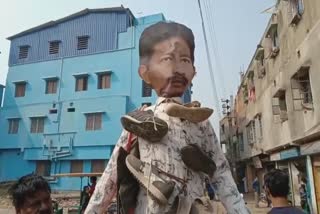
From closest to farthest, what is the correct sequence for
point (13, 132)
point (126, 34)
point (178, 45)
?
point (178, 45) < point (126, 34) < point (13, 132)

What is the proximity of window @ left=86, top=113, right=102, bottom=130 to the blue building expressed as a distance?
6 centimetres

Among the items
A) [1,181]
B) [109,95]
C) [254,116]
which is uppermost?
[109,95]

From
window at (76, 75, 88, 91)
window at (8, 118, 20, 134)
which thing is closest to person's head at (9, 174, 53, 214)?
window at (76, 75, 88, 91)

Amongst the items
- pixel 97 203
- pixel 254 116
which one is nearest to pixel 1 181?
pixel 254 116

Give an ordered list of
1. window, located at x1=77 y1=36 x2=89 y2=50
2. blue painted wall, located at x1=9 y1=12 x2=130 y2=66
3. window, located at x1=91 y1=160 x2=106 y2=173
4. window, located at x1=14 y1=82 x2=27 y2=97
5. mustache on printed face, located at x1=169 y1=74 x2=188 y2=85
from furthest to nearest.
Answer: window, located at x1=14 y1=82 x2=27 y2=97 < window, located at x1=77 y1=36 x2=89 y2=50 < blue painted wall, located at x1=9 y1=12 x2=130 y2=66 < window, located at x1=91 y1=160 x2=106 y2=173 < mustache on printed face, located at x1=169 y1=74 x2=188 y2=85

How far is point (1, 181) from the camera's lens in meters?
19.0

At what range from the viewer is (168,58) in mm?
1963

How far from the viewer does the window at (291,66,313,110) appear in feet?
31.5

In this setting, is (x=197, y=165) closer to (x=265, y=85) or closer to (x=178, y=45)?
(x=178, y=45)

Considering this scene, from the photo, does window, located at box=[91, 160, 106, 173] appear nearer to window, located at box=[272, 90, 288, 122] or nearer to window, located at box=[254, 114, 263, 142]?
window, located at box=[254, 114, 263, 142]

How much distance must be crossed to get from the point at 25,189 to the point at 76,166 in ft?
55.1

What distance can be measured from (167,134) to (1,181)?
20075 mm

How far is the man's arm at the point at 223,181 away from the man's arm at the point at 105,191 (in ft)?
1.75

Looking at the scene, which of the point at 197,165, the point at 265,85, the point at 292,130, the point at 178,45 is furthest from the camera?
the point at 265,85
